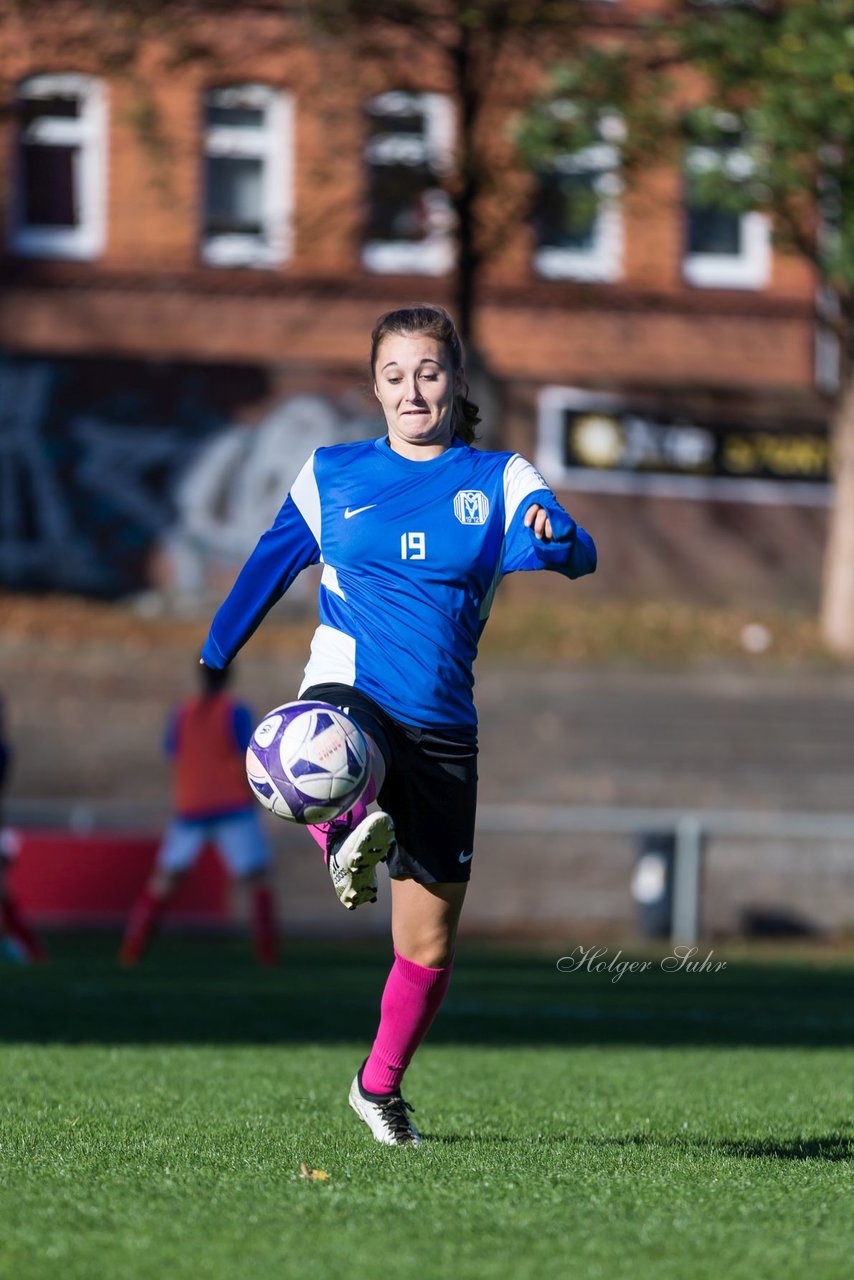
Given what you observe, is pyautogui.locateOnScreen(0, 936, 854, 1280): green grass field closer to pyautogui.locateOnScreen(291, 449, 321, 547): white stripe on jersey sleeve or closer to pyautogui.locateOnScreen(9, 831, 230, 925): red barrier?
pyautogui.locateOnScreen(291, 449, 321, 547): white stripe on jersey sleeve

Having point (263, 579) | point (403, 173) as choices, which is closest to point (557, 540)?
point (263, 579)

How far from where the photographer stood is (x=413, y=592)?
5.92 m

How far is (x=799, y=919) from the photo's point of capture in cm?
2127

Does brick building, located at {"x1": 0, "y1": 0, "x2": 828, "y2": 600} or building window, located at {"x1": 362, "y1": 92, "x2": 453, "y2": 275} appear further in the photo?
brick building, located at {"x1": 0, "y1": 0, "x2": 828, "y2": 600}

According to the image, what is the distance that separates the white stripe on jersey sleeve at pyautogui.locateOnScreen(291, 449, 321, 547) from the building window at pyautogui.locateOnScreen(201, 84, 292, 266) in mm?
25497

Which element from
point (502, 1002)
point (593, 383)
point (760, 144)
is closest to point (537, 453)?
point (593, 383)

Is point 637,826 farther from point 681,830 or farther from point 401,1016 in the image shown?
point 401,1016

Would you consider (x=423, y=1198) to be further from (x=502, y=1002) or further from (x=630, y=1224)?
(x=502, y=1002)

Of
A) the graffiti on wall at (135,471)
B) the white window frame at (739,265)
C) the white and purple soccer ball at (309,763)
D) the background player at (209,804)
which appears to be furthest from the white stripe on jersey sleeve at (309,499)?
the white window frame at (739,265)

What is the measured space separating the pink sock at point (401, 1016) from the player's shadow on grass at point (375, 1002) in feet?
12.4

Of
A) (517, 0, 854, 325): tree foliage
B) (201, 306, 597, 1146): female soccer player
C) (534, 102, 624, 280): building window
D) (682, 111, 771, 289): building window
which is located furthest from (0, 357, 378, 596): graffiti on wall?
(201, 306, 597, 1146): female soccer player

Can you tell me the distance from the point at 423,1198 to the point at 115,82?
20655mm

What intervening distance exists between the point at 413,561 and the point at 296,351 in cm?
2593

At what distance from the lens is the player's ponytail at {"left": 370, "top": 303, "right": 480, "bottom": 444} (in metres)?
6.00
